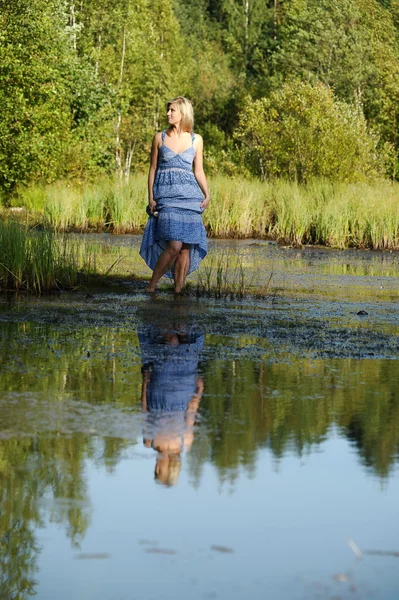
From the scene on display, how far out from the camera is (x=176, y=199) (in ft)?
35.2

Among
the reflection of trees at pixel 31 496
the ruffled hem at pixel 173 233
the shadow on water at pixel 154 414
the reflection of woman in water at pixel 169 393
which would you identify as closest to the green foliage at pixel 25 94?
the ruffled hem at pixel 173 233

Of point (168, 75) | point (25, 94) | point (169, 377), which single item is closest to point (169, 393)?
point (169, 377)

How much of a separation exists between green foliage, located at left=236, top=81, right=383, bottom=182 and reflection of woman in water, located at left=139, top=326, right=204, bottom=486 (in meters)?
19.8

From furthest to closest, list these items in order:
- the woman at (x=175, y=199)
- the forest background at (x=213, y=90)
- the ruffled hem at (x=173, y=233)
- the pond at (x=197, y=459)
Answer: the forest background at (x=213, y=90) < the ruffled hem at (x=173, y=233) < the woman at (x=175, y=199) < the pond at (x=197, y=459)

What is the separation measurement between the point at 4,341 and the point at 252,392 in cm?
223

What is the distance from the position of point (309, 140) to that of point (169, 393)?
26.3 metres

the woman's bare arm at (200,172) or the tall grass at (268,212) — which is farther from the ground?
the woman's bare arm at (200,172)

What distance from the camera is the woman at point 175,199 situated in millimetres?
10609

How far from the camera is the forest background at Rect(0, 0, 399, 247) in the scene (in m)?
27.0

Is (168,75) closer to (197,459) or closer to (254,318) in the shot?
(254,318)

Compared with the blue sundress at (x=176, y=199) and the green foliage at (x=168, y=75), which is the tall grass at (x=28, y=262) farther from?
the green foliage at (x=168, y=75)

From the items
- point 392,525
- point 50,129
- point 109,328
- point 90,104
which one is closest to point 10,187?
point 50,129

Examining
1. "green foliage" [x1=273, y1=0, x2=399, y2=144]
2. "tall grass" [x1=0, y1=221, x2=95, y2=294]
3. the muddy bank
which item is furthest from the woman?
"green foliage" [x1=273, y1=0, x2=399, y2=144]

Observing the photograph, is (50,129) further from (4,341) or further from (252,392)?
(252,392)
